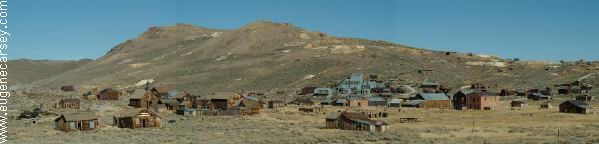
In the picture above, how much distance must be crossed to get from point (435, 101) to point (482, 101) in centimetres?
763

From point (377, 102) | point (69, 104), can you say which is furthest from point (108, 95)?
point (377, 102)

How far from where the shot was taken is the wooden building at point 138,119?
194 feet

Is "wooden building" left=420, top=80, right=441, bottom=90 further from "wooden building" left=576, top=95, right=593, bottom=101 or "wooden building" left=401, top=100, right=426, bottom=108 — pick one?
A: "wooden building" left=576, top=95, right=593, bottom=101

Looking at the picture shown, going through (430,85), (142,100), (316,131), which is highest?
(430,85)

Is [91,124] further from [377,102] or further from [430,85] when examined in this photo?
[430,85]

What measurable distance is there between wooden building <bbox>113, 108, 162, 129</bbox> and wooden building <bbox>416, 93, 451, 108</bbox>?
1813 inches

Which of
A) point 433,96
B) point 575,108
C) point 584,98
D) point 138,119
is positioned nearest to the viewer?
point 138,119

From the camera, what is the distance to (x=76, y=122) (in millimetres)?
56062

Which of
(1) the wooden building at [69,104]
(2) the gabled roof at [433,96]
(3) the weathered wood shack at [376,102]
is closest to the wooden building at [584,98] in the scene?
(2) the gabled roof at [433,96]

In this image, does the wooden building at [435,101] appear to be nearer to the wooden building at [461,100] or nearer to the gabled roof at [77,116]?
the wooden building at [461,100]

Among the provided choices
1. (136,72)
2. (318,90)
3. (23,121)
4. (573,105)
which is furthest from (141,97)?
(136,72)

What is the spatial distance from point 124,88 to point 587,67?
10785 cm

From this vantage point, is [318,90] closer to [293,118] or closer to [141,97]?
[141,97]

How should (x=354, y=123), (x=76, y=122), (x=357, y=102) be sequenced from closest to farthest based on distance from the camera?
1. (x=76, y=122)
2. (x=354, y=123)
3. (x=357, y=102)
